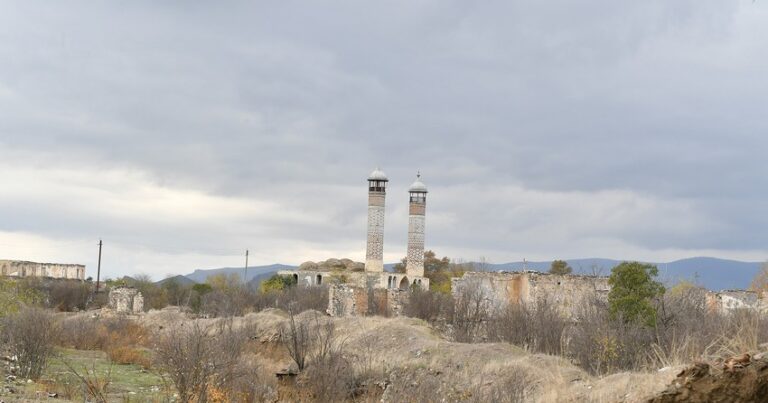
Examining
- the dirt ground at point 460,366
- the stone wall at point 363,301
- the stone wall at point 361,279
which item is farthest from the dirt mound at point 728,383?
the stone wall at point 361,279

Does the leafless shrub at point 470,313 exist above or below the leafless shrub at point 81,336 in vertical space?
above

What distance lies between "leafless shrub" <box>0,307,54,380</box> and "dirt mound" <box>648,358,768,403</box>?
1496cm

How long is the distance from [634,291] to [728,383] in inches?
621

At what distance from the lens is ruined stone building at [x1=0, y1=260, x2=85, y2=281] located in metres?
66.8

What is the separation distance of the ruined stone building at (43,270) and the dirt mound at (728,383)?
65788 mm

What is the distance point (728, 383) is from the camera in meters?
6.64

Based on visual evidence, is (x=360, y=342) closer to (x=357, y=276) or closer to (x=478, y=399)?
(x=478, y=399)

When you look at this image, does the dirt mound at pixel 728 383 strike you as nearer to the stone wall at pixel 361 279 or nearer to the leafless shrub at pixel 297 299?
the leafless shrub at pixel 297 299

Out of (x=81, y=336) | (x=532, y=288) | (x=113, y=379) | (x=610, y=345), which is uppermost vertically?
(x=532, y=288)

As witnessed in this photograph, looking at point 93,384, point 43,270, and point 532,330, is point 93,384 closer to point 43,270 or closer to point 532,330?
point 532,330

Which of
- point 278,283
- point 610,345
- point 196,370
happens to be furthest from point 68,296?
point 196,370

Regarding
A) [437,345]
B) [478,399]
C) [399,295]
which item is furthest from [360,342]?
[399,295]

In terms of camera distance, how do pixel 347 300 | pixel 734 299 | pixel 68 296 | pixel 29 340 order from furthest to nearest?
pixel 68 296, pixel 347 300, pixel 734 299, pixel 29 340

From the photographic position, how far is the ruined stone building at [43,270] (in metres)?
66.8
